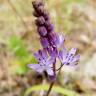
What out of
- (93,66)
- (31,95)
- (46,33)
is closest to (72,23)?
(93,66)

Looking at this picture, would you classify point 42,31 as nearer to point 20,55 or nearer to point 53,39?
point 53,39

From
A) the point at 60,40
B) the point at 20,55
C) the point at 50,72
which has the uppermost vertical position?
the point at 60,40

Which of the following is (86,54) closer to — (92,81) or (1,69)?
(92,81)

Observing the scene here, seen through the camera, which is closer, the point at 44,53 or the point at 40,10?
the point at 40,10

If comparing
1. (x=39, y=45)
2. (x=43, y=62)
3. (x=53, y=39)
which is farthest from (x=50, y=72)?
(x=39, y=45)

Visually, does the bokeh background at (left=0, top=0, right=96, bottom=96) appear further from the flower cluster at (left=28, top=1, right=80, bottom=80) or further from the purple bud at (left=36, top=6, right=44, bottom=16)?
the purple bud at (left=36, top=6, right=44, bottom=16)

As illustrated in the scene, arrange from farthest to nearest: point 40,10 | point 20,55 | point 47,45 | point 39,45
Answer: point 39,45 → point 20,55 → point 47,45 → point 40,10

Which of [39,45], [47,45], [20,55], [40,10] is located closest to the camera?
[40,10]
